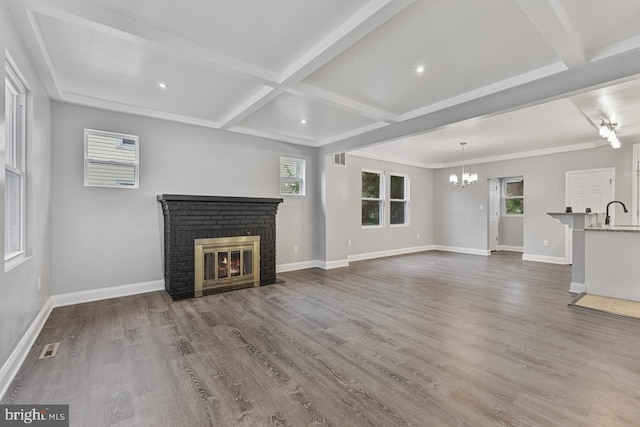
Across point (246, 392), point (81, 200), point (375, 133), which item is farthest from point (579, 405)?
point (81, 200)

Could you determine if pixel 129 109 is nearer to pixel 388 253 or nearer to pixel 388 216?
pixel 388 216

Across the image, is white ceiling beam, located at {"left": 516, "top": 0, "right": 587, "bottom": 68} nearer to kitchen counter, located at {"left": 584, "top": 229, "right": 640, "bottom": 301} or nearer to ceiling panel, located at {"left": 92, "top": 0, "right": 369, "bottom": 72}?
ceiling panel, located at {"left": 92, "top": 0, "right": 369, "bottom": 72}

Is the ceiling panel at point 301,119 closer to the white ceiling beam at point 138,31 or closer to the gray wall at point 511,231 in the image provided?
the white ceiling beam at point 138,31

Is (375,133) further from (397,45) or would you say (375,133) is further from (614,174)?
(614,174)

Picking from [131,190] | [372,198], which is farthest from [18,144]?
[372,198]

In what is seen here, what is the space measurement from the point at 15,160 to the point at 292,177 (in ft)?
13.3

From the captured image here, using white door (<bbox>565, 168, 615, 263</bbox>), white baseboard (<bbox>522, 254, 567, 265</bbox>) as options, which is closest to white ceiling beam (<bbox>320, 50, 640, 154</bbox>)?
white door (<bbox>565, 168, 615, 263</bbox>)

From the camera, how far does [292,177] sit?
6.02 meters

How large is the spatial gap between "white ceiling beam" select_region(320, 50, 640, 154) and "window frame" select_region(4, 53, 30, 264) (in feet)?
14.2

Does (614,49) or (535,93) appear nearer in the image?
(614,49)

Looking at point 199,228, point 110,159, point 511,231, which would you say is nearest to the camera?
point 110,159

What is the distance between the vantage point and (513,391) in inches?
77.1

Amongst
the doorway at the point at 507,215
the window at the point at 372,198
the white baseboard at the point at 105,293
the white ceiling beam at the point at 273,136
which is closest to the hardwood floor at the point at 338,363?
the white baseboard at the point at 105,293

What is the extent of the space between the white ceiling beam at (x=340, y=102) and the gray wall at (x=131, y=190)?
215cm
